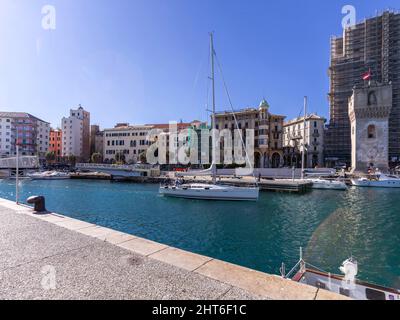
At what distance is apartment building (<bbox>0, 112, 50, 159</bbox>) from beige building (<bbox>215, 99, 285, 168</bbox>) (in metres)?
87.4

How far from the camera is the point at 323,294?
4.09 meters

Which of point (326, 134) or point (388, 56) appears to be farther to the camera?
point (326, 134)

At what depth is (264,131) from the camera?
69500 millimetres

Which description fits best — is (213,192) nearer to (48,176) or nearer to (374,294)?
(374,294)

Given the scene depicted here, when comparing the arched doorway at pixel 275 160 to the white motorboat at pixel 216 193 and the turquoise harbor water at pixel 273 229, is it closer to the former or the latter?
the turquoise harbor water at pixel 273 229

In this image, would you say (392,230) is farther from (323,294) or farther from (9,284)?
(9,284)

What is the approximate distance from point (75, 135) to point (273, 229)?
106m

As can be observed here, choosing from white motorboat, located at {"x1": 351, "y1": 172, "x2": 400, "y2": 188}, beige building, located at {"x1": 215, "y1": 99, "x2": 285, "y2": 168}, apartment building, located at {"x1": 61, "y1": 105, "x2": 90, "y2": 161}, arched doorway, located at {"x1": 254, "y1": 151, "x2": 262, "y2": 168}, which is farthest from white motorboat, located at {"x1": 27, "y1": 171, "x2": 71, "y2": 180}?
white motorboat, located at {"x1": 351, "y1": 172, "x2": 400, "y2": 188}

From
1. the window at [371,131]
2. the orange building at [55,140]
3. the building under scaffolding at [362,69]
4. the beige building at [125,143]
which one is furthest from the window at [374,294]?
the orange building at [55,140]

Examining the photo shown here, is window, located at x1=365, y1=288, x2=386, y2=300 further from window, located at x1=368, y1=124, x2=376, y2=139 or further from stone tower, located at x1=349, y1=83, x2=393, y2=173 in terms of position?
window, located at x1=368, y1=124, x2=376, y2=139

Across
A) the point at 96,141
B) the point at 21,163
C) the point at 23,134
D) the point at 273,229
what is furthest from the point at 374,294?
the point at 23,134

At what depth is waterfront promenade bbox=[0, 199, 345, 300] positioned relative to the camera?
Result: 13.7 feet
